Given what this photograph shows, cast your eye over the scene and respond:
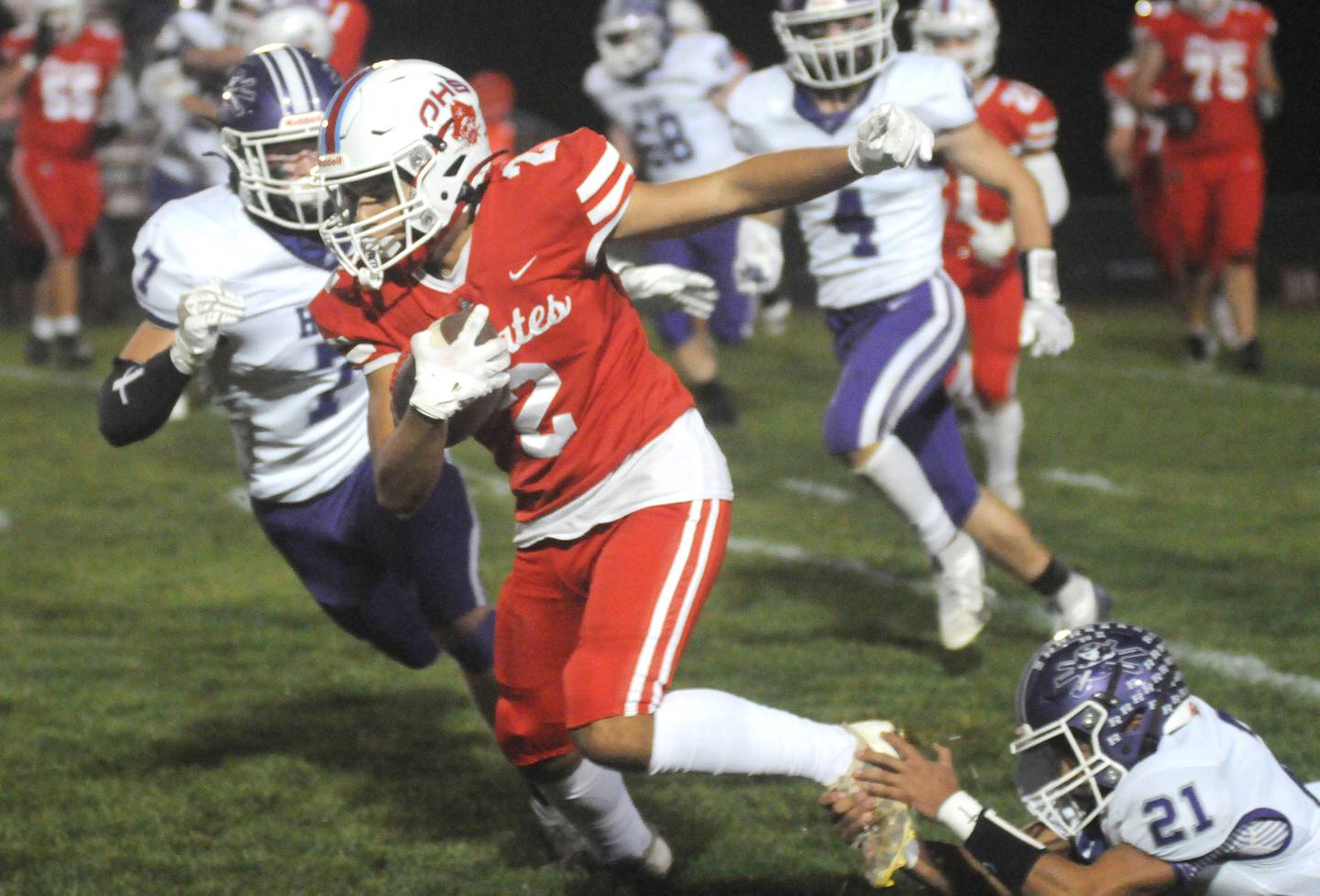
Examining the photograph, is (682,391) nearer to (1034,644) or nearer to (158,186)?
(1034,644)

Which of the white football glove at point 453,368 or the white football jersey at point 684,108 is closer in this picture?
the white football glove at point 453,368

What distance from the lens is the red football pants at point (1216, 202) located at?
904 centimetres

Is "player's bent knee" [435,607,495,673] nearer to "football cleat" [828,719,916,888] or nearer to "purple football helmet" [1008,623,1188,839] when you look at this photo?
"football cleat" [828,719,916,888]

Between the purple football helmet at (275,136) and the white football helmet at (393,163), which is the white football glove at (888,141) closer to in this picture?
the white football helmet at (393,163)

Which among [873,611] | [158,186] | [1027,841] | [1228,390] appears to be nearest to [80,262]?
[158,186]

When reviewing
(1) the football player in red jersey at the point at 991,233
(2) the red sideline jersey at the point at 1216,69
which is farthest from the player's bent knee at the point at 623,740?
(2) the red sideline jersey at the point at 1216,69

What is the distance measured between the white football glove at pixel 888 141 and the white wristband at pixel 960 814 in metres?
0.99

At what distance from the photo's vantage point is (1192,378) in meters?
9.03

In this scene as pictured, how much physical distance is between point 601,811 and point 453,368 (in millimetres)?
1005

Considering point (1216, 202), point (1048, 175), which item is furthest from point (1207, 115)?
point (1048, 175)

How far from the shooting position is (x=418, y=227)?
8.79ft

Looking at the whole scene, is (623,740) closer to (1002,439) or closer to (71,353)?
(1002,439)

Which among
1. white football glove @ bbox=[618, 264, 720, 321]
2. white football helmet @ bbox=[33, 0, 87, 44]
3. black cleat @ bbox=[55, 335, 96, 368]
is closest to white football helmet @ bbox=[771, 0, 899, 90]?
white football glove @ bbox=[618, 264, 720, 321]

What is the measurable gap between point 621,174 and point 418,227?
0.36 m
